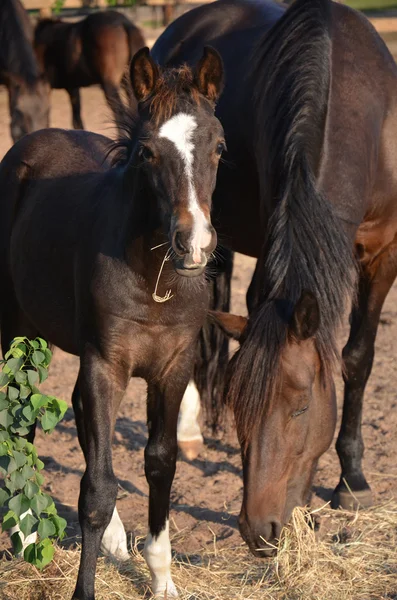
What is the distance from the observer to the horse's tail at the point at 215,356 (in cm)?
499

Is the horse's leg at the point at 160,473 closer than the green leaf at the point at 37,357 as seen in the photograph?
No

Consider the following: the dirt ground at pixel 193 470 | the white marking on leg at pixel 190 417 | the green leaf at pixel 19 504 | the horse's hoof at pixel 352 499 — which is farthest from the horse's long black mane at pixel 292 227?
the white marking on leg at pixel 190 417

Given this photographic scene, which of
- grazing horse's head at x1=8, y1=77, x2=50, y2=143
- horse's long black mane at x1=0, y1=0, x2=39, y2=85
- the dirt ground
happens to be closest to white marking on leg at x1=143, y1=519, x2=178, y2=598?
the dirt ground

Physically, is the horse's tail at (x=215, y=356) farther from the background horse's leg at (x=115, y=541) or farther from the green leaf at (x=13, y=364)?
the green leaf at (x=13, y=364)

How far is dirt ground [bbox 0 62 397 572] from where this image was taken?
4.10 metres

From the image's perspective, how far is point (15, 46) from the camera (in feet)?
34.3

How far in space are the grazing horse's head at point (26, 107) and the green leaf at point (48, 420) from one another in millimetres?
7588

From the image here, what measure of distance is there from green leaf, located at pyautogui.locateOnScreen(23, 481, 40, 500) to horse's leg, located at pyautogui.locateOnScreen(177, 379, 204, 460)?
2044mm

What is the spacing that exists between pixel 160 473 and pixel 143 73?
1.35 metres

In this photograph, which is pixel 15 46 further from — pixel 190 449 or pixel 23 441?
pixel 23 441

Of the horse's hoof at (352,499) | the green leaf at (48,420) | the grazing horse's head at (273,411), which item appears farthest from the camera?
the horse's hoof at (352,499)

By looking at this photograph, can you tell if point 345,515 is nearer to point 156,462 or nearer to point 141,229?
point 156,462

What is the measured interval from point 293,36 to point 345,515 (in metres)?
2.08

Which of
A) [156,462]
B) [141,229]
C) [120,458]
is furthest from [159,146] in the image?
[120,458]
